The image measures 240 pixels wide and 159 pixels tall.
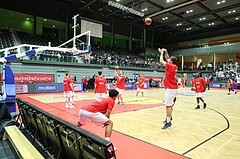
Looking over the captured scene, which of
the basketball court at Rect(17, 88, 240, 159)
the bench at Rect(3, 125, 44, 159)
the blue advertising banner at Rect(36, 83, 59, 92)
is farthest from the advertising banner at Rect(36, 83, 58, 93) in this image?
the bench at Rect(3, 125, 44, 159)

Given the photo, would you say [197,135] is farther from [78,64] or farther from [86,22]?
[86,22]

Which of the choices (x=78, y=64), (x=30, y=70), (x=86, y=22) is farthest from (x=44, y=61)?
(x=86, y=22)

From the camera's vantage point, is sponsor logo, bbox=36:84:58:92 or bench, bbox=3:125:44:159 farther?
sponsor logo, bbox=36:84:58:92

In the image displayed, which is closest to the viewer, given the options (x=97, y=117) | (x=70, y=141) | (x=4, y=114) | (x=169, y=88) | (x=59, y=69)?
(x=70, y=141)

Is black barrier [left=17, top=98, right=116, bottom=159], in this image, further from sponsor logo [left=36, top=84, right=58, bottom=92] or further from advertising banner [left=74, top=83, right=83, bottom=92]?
advertising banner [left=74, top=83, right=83, bottom=92]

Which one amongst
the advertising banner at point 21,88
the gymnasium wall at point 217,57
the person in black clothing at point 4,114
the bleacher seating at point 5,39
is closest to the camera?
the person in black clothing at point 4,114

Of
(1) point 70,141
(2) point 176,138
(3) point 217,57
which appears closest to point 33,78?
(2) point 176,138

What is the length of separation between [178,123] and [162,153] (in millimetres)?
2629

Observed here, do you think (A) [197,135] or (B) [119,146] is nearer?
→ (B) [119,146]

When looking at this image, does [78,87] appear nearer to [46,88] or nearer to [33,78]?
[46,88]

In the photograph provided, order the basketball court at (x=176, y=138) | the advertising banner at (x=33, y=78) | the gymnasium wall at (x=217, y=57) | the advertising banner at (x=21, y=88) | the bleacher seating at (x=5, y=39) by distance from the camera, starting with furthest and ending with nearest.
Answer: the gymnasium wall at (x=217, y=57) < the bleacher seating at (x=5, y=39) < the advertising banner at (x=33, y=78) < the advertising banner at (x=21, y=88) < the basketball court at (x=176, y=138)

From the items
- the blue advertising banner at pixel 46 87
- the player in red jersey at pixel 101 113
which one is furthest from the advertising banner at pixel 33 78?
the player in red jersey at pixel 101 113

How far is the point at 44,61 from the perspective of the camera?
61.8 ft

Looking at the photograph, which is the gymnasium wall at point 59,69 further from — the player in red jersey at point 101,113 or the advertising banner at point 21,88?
the player in red jersey at point 101,113
